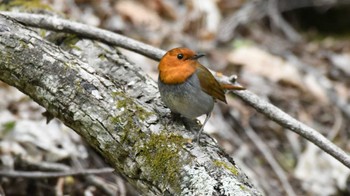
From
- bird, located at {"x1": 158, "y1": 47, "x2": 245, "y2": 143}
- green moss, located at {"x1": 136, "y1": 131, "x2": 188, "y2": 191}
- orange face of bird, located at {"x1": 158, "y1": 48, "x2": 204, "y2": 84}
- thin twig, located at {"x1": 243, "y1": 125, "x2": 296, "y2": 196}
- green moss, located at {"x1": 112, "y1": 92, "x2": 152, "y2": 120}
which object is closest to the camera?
green moss, located at {"x1": 136, "y1": 131, "x2": 188, "y2": 191}

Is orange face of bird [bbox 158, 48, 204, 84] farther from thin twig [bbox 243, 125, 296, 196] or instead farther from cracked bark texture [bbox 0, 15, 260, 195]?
thin twig [bbox 243, 125, 296, 196]

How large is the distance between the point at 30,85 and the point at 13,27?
1.03 feet

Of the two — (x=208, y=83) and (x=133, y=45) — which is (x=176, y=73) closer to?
(x=208, y=83)

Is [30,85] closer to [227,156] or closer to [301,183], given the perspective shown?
[227,156]

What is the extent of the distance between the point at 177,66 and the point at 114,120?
67 cm

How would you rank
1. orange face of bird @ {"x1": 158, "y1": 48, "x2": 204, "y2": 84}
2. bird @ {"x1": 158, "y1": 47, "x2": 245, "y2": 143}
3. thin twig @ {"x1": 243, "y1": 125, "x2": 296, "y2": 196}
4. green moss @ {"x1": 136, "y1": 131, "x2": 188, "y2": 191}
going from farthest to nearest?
thin twig @ {"x1": 243, "y1": 125, "x2": 296, "y2": 196}, orange face of bird @ {"x1": 158, "y1": 48, "x2": 204, "y2": 84}, bird @ {"x1": 158, "y1": 47, "x2": 245, "y2": 143}, green moss @ {"x1": 136, "y1": 131, "x2": 188, "y2": 191}

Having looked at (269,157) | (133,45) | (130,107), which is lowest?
(269,157)

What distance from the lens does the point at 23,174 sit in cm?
358

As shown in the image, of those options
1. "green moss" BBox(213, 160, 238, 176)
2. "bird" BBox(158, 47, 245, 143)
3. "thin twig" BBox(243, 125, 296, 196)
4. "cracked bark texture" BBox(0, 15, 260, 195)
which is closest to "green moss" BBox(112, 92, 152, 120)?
"cracked bark texture" BBox(0, 15, 260, 195)

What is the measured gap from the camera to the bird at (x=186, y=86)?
3.09m

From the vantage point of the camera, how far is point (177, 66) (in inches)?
128

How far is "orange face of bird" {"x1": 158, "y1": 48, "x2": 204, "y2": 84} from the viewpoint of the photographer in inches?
126

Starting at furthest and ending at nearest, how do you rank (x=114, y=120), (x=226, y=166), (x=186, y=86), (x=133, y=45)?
(x=133, y=45)
(x=186, y=86)
(x=114, y=120)
(x=226, y=166)

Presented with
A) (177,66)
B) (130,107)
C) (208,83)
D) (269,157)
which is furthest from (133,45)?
(269,157)
